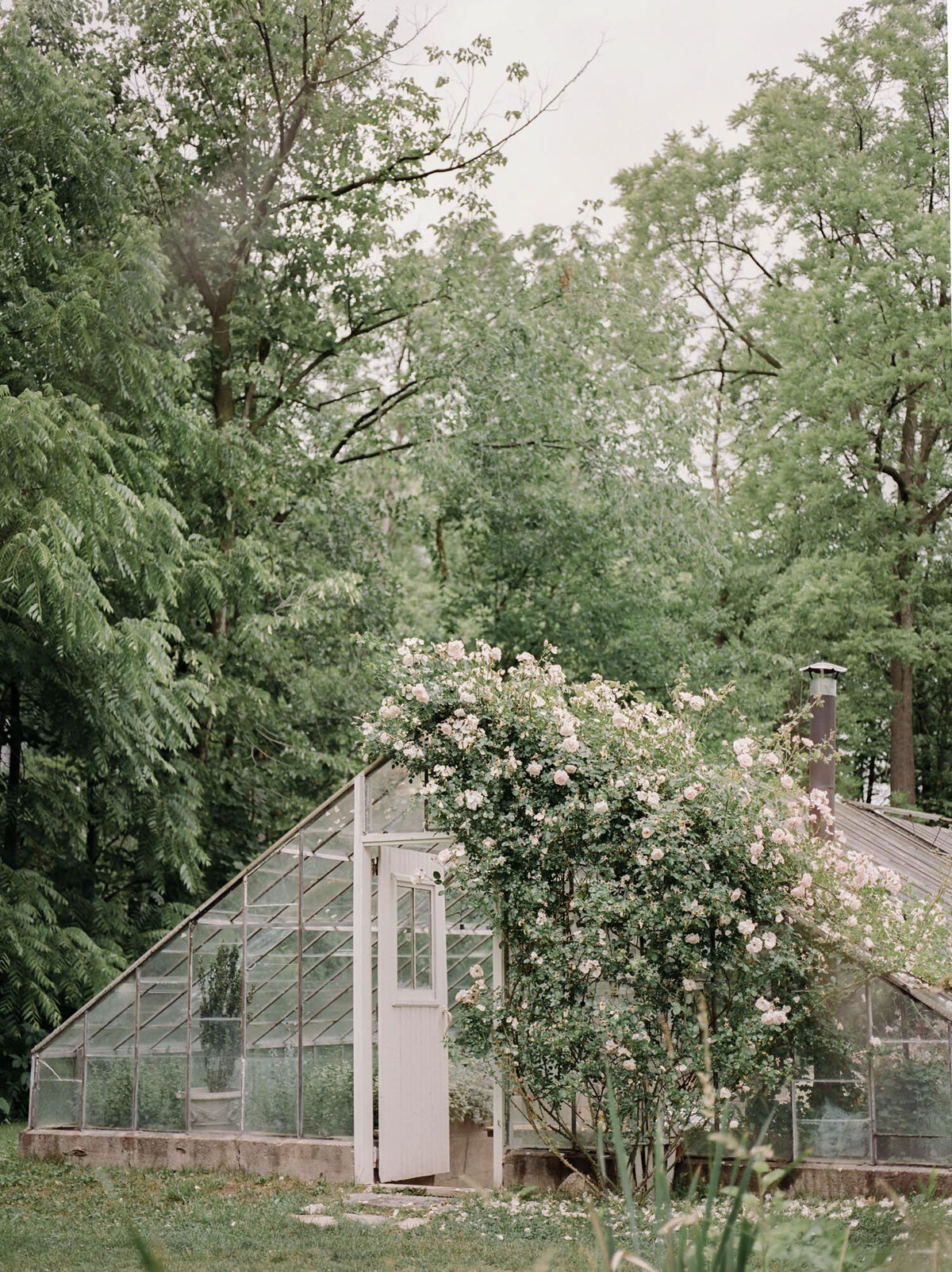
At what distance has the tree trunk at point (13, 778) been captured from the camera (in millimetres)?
11758

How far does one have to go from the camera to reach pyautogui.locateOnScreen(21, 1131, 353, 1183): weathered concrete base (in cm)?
770

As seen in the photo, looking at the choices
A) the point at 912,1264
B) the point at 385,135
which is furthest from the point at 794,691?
the point at 912,1264

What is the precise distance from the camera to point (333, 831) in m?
8.26

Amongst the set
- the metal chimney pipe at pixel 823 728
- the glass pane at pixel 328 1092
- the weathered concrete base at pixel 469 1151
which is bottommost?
the weathered concrete base at pixel 469 1151

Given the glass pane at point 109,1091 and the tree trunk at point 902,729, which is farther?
the tree trunk at point 902,729

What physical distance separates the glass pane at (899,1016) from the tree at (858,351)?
361 inches

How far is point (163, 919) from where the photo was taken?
12648mm

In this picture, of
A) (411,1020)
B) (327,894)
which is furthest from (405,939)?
(327,894)

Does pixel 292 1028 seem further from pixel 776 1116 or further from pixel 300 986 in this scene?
pixel 776 1116

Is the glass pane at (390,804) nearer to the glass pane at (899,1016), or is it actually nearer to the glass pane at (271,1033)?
the glass pane at (271,1033)

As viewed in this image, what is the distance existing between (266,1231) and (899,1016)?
335 centimetres

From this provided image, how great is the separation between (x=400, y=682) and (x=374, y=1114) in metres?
2.94

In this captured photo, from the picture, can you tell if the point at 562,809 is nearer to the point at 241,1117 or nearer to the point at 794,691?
the point at 241,1117

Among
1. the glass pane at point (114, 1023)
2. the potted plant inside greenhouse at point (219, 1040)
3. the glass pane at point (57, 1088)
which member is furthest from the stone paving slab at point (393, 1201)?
the glass pane at point (57, 1088)
